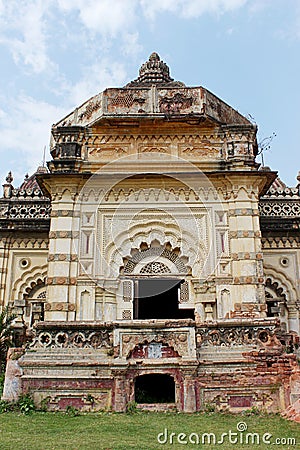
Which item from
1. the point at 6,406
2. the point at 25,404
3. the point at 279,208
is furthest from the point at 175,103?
the point at 6,406

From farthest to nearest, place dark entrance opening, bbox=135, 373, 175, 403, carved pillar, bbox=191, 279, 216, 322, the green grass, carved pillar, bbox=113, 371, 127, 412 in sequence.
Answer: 1. carved pillar, bbox=191, 279, 216, 322
2. dark entrance opening, bbox=135, 373, 175, 403
3. carved pillar, bbox=113, 371, 127, 412
4. the green grass

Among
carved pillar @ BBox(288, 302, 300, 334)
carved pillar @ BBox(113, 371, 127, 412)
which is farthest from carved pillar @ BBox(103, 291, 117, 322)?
carved pillar @ BBox(288, 302, 300, 334)

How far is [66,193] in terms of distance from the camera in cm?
1430

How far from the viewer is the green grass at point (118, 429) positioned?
6359 mm

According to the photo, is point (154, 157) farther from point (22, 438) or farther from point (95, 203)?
point (22, 438)

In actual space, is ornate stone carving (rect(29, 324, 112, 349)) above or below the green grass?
above

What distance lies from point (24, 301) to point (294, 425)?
38.2ft

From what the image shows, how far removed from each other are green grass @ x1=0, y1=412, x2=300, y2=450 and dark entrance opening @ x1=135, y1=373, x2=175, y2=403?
3.19 ft

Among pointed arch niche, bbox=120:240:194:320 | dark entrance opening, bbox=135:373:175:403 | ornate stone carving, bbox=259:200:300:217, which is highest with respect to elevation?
ornate stone carving, bbox=259:200:300:217

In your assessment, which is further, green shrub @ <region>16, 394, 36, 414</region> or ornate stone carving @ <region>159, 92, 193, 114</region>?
ornate stone carving @ <region>159, 92, 193, 114</region>

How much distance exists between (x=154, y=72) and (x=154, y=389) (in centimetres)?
1340

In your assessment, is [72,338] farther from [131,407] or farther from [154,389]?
[154,389]

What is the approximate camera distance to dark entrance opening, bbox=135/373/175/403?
31.1 ft

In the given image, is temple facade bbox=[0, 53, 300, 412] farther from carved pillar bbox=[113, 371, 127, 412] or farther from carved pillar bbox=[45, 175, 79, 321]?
carved pillar bbox=[113, 371, 127, 412]
